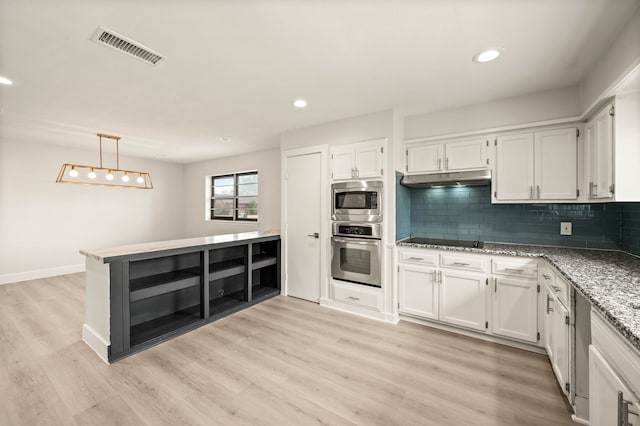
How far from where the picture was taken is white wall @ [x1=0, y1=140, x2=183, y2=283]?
4.73 metres

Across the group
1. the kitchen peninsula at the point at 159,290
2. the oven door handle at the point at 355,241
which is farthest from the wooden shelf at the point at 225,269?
the oven door handle at the point at 355,241

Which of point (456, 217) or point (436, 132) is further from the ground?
point (436, 132)

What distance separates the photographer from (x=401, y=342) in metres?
2.74

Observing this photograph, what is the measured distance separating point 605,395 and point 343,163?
296cm

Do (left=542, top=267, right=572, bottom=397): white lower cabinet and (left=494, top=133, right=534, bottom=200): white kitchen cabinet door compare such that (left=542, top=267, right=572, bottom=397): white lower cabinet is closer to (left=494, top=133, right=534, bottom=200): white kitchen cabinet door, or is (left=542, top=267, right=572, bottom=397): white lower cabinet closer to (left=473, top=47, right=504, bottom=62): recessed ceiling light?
(left=494, top=133, right=534, bottom=200): white kitchen cabinet door

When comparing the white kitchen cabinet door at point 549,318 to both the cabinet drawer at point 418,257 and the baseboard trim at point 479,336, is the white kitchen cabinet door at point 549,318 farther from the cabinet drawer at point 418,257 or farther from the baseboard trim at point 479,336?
the cabinet drawer at point 418,257

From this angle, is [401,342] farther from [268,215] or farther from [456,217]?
[268,215]

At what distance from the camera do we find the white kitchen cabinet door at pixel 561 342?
1.79 meters

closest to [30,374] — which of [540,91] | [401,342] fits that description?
[401,342]

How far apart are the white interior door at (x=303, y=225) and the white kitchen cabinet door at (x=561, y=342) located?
8.39 feet

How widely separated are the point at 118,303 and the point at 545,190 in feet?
14.0

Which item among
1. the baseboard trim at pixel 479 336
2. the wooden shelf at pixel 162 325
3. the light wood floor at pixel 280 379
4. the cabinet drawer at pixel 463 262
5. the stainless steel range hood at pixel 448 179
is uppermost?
the stainless steel range hood at pixel 448 179

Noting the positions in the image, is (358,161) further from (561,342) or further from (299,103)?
(561,342)

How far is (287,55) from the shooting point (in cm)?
210
